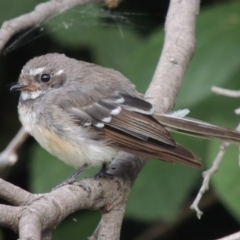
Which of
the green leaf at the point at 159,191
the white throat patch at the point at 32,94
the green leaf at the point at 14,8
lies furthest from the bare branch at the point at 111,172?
the green leaf at the point at 159,191

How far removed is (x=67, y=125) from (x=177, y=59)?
2.81 feet

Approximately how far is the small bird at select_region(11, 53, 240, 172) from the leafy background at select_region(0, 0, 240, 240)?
1.88 feet

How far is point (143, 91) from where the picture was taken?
4.98 metres

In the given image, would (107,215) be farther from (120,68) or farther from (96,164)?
(120,68)

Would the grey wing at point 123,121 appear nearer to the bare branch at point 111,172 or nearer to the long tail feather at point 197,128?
the long tail feather at point 197,128

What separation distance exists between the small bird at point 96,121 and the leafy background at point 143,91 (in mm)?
574

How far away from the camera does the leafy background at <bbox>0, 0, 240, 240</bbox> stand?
4938mm

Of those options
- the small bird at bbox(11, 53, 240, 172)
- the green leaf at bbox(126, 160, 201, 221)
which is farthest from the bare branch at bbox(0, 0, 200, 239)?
the green leaf at bbox(126, 160, 201, 221)

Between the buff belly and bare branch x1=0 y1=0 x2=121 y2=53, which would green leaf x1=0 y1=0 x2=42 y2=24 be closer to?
bare branch x1=0 y1=0 x2=121 y2=53

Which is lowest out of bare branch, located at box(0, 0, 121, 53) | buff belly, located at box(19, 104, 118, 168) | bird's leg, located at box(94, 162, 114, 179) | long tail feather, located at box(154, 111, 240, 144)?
bird's leg, located at box(94, 162, 114, 179)

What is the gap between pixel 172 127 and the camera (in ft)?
12.2

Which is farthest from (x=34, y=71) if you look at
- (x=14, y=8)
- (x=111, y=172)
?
(x=14, y=8)

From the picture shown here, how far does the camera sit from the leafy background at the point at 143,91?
4.94 meters

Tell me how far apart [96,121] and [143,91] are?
1213 mm
